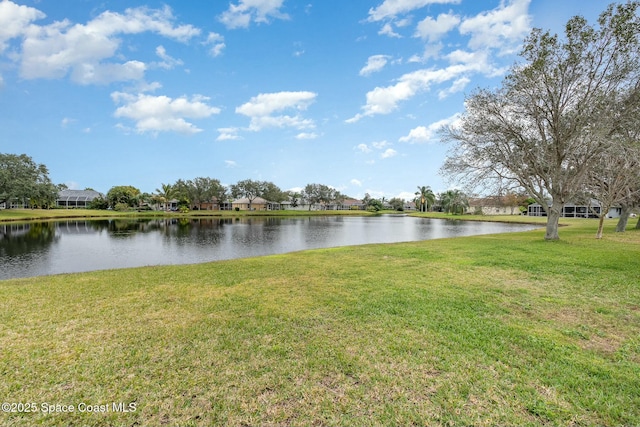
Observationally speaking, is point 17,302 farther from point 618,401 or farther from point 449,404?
point 618,401

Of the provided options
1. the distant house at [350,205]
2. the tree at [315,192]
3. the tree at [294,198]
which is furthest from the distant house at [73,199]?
the distant house at [350,205]

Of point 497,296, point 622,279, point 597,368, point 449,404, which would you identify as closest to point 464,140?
point 622,279

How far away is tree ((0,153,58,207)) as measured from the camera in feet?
152

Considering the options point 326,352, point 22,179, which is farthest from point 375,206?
point 326,352

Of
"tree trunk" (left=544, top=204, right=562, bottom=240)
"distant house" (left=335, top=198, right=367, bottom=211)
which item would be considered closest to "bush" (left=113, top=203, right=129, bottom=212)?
"distant house" (left=335, top=198, right=367, bottom=211)

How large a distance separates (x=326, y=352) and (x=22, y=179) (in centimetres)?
6517

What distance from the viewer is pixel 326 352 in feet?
13.0

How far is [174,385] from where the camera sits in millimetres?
3268

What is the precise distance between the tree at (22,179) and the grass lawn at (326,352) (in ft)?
182

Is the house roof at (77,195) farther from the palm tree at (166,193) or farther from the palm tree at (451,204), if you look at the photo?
the palm tree at (451,204)

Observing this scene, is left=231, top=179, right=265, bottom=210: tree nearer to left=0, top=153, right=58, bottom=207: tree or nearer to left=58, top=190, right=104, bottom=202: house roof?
left=58, top=190, right=104, bottom=202: house roof

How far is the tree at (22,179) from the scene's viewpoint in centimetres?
4638

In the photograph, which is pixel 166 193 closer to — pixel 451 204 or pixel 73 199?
pixel 73 199

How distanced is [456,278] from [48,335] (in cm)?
839
